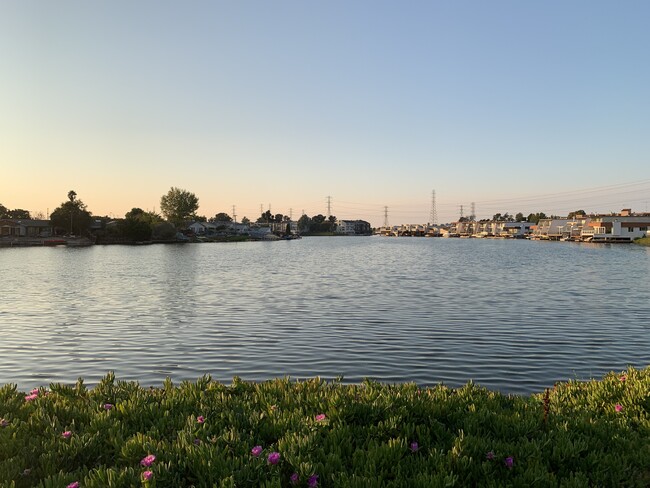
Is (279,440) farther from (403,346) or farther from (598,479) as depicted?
(403,346)

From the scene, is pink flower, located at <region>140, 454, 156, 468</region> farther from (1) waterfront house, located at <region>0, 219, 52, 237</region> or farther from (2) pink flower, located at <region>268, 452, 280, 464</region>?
(1) waterfront house, located at <region>0, 219, 52, 237</region>

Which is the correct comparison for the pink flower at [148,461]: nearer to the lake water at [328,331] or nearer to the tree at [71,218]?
the lake water at [328,331]

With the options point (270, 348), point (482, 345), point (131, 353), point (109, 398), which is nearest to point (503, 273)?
point (482, 345)

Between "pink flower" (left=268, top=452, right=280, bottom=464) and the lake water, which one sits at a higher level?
"pink flower" (left=268, top=452, right=280, bottom=464)

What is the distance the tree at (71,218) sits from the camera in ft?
559

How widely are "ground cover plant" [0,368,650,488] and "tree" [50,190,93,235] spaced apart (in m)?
180

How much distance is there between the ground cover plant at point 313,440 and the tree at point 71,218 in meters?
180

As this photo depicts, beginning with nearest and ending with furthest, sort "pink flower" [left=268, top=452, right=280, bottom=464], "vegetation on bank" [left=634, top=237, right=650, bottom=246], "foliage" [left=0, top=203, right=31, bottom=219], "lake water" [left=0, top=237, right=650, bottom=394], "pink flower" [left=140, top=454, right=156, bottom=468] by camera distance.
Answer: "pink flower" [left=140, top=454, right=156, bottom=468]
"pink flower" [left=268, top=452, right=280, bottom=464]
"lake water" [left=0, top=237, right=650, bottom=394]
"vegetation on bank" [left=634, top=237, right=650, bottom=246]
"foliage" [left=0, top=203, right=31, bottom=219]

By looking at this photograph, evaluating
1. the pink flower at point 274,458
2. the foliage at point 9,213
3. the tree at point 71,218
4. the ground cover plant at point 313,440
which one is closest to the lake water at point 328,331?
the ground cover plant at point 313,440

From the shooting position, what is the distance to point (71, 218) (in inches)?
6634

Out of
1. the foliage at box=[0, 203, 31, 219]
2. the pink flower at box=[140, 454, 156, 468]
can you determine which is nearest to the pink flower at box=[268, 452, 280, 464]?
the pink flower at box=[140, 454, 156, 468]

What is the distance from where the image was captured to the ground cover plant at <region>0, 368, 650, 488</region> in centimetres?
651

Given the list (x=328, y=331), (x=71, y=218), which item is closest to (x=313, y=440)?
(x=328, y=331)

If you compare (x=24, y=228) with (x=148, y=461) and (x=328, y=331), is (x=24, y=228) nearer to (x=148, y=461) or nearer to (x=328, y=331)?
(x=328, y=331)
